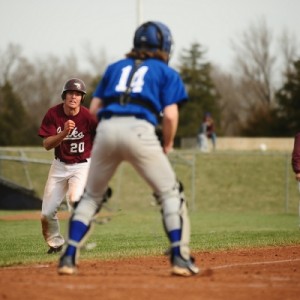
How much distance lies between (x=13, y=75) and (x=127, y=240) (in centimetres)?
7347

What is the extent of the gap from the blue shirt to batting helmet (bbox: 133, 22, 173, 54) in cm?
18

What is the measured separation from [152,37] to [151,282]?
222 centimetres

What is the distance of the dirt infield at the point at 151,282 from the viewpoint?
640cm

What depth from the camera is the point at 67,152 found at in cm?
1072

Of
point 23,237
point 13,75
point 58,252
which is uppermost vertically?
point 58,252

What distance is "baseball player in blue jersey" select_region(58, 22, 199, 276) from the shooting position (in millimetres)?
7078

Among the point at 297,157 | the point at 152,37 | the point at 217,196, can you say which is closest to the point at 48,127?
the point at 152,37

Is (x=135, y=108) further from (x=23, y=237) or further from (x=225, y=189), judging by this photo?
(x=225, y=189)

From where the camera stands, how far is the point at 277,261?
30.5ft

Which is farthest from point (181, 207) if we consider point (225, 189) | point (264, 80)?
point (264, 80)

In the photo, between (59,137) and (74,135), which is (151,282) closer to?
(59,137)

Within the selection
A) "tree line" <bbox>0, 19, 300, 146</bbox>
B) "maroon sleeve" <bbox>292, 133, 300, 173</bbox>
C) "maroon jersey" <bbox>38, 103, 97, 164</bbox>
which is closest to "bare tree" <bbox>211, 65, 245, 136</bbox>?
"tree line" <bbox>0, 19, 300, 146</bbox>

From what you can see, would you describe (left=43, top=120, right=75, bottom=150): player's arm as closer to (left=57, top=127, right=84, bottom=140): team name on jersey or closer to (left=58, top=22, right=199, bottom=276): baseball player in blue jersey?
(left=57, top=127, right=84, bottom=140): team name on jersey

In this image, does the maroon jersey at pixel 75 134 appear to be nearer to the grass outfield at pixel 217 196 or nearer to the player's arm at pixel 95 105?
the player's arm at pixel 95 105
